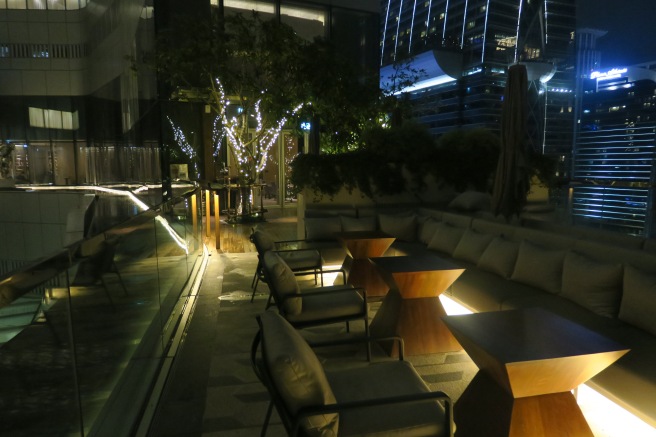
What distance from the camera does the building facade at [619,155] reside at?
581 cm

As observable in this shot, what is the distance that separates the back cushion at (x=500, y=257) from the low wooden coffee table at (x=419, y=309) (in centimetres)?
73

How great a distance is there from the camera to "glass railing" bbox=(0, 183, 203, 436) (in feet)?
5.45

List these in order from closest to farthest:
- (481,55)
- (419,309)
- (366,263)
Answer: (419,309) → (366,263) → (481,55)

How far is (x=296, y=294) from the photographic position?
3.05 meters

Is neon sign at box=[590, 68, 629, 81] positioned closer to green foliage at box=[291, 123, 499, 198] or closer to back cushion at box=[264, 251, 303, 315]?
green foliage at box=[291, 123, 499, 198]

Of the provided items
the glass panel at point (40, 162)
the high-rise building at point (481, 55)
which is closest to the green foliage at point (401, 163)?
the high-rise building at point (481, 55)

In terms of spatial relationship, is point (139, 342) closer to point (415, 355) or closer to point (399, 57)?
point (415, 355)

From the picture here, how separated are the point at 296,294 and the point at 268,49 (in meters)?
8.47

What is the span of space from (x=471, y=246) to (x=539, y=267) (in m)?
0.98

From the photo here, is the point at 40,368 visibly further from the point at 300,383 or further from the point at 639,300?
the point at 639,300

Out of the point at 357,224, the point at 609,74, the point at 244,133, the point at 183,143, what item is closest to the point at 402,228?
the point at 357,224

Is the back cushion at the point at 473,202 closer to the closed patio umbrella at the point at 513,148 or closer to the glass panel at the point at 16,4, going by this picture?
the closed patio umbrella at the point at 513,148

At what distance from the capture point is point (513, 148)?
4.82 m

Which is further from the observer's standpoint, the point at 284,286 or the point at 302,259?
the point at 302,259
